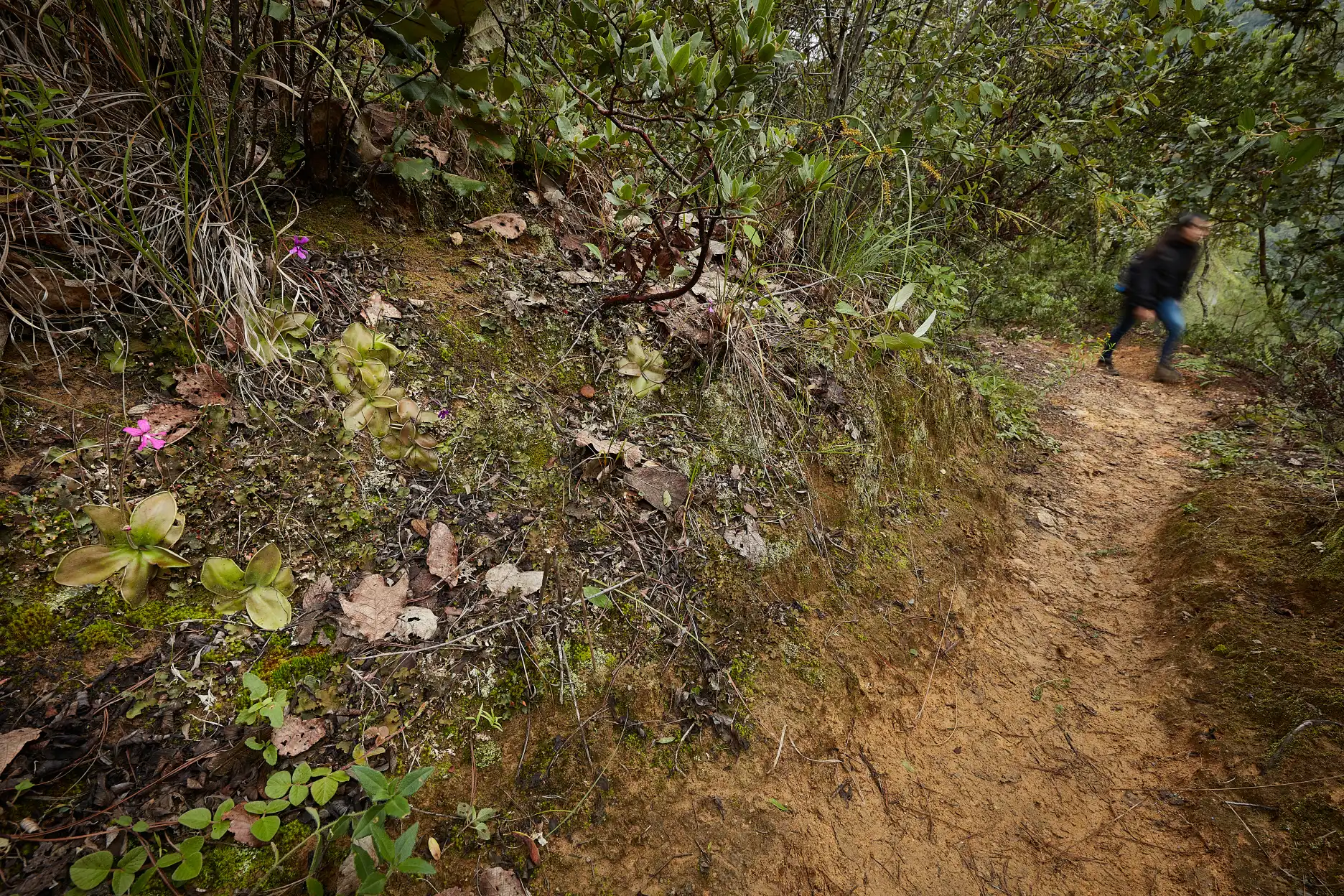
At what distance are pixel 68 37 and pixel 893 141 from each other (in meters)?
3.16

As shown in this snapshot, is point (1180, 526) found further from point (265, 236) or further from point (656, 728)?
point (265, 236)

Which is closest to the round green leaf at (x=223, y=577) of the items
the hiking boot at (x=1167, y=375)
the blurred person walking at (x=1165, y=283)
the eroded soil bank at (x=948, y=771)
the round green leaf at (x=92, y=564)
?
the round green leaf at (x=92, y=564)

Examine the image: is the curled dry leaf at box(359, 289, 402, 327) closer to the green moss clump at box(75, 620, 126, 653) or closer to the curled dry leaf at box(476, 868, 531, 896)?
the green moss clump at box(75, 620, 126, 653)

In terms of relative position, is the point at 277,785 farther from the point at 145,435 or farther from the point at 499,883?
the point at 145,435

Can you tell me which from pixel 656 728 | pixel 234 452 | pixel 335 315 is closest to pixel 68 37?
pixel 335 315

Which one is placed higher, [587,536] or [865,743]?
[587,536]

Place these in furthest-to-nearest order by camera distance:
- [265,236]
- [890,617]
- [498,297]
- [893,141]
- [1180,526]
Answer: [1180,526] → [893,141] → [890,617] → [498,297] → [265,236]

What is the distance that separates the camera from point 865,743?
6.59ft

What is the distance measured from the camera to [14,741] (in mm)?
1072

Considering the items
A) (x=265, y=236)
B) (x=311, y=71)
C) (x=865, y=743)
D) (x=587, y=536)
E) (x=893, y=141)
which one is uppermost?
(x=893, y=141)

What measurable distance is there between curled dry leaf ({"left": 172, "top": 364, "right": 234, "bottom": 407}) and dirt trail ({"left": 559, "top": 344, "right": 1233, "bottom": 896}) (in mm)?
1673

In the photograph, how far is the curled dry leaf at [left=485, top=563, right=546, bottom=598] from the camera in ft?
5.57

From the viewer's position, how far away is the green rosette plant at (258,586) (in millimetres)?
970

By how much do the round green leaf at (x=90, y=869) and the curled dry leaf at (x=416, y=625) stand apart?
2.07 feet
